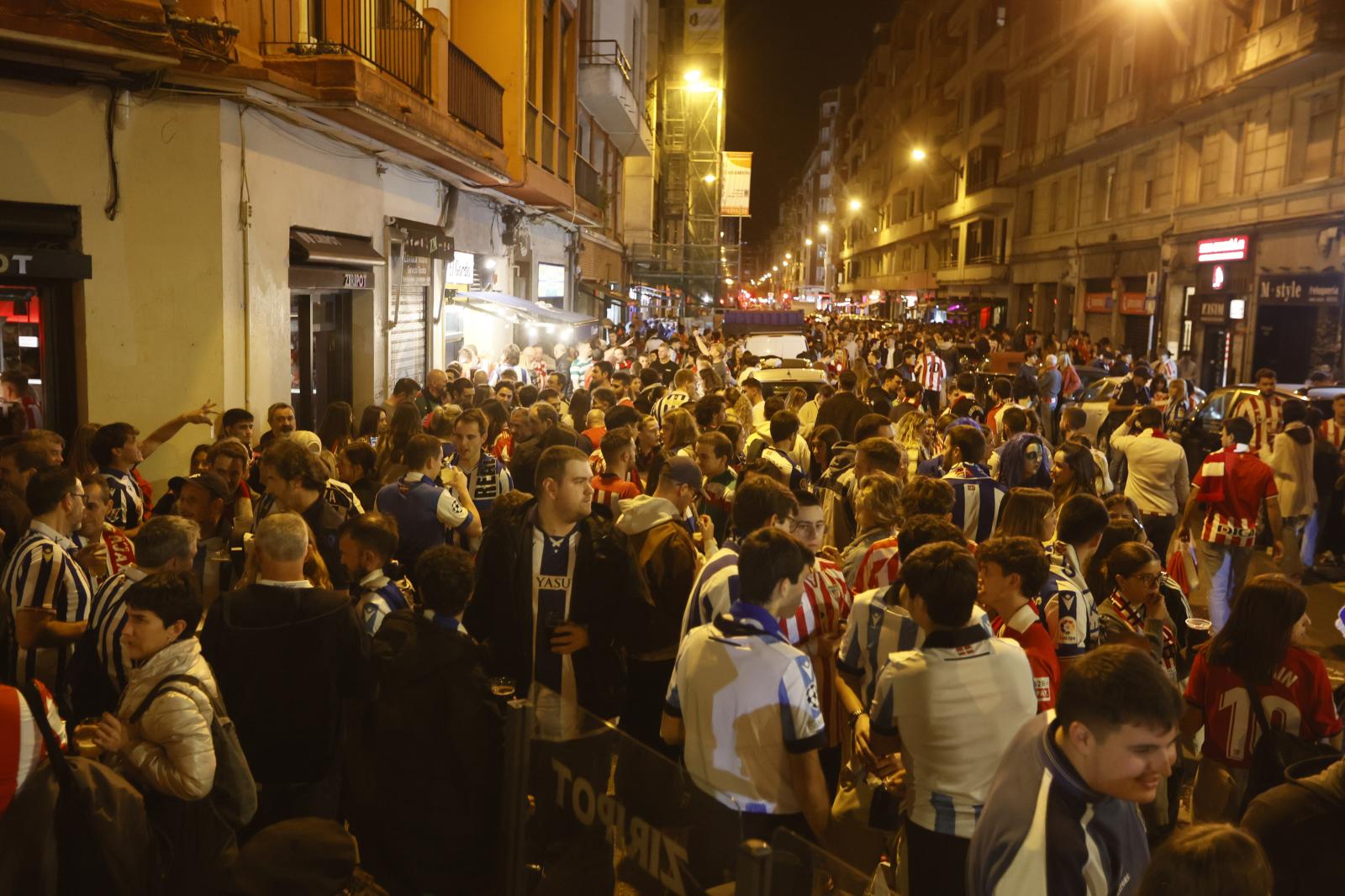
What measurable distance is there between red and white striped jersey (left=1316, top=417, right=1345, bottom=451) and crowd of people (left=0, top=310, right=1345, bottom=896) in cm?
655

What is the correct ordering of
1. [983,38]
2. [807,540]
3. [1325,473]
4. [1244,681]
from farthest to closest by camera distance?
[983,38]
[1325,473]
[807,540]
[1244,681]

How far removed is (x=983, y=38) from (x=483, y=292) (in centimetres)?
3713

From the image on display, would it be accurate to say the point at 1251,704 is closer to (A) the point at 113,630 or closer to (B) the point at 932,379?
(A) the point at 113,630

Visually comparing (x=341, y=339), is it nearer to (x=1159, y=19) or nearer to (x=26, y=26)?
(x=26, y=26)

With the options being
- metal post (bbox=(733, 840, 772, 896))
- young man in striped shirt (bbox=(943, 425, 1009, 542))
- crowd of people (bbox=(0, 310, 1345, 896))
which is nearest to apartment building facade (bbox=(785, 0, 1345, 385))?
young man in striped shirt (bbox=(943, 425, 1009, 542))

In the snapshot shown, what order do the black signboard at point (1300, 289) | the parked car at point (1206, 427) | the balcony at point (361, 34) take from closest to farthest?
the balcony at point (361, 34), the parked car at point (1206, 427), the black signboard at point (1300, 289)

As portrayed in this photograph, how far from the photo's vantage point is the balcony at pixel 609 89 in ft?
83.9

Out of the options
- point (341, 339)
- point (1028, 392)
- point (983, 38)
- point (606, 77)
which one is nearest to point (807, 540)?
point (1028, 392)

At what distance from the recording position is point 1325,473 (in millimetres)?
10781

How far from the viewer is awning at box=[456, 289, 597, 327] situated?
17766 mm

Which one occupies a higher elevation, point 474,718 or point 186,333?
point 186,333

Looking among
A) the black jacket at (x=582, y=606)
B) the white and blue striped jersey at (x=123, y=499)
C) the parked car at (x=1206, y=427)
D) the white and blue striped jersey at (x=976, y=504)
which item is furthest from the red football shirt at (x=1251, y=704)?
the parked car at (x=1206, y=427)

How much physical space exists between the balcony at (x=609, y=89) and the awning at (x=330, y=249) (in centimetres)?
1264

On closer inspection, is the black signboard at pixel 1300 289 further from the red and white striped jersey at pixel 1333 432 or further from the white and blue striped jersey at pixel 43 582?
the white and blue striped jersey at pixel 43 582
